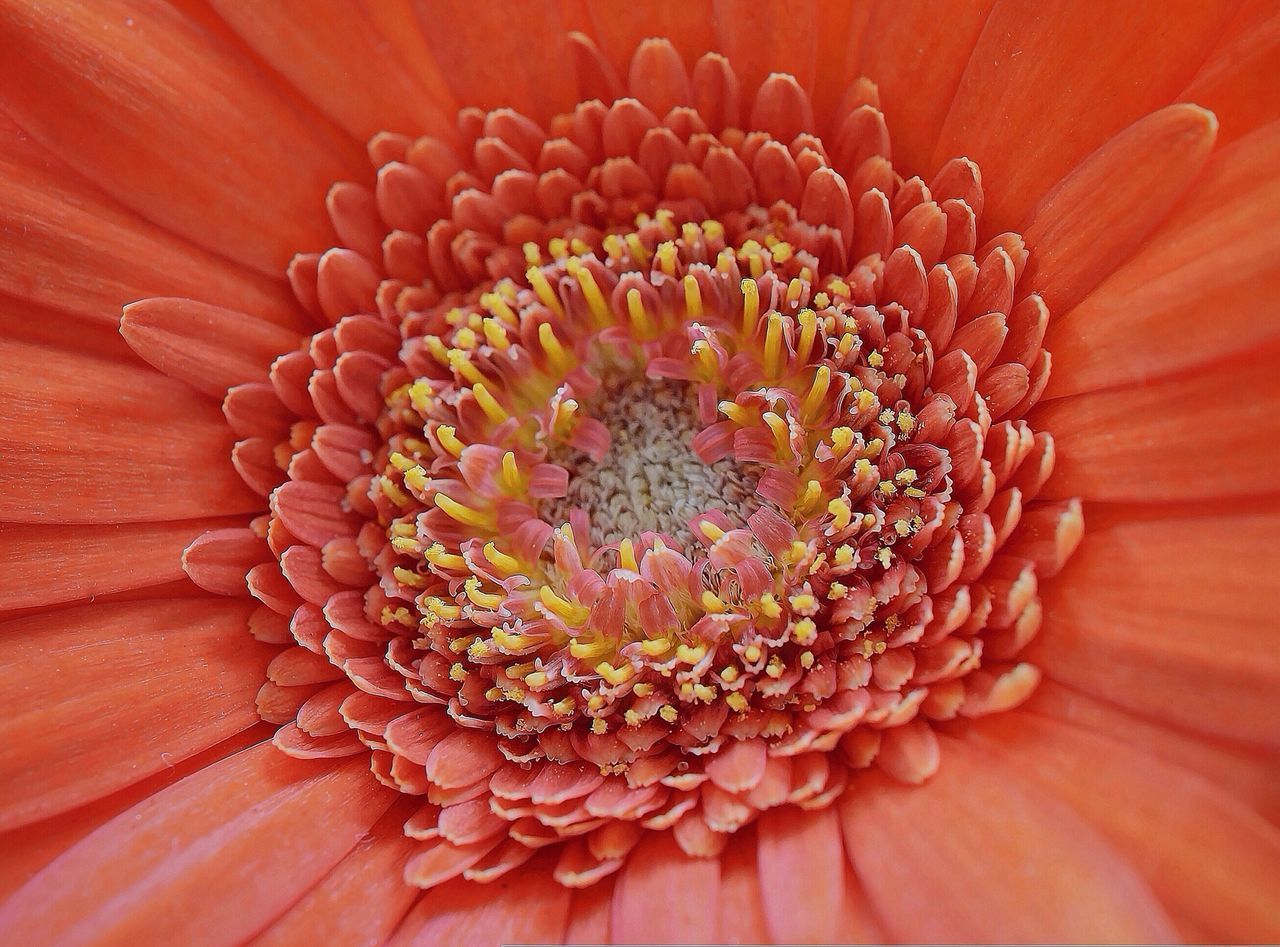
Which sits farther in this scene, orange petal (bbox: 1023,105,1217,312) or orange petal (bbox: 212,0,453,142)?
orange petal (bbox: 212,0,453,142)

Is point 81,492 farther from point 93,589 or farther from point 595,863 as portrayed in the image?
point 595,863

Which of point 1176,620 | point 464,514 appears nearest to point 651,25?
point 464,514

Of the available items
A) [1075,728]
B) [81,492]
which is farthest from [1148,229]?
[81,492]

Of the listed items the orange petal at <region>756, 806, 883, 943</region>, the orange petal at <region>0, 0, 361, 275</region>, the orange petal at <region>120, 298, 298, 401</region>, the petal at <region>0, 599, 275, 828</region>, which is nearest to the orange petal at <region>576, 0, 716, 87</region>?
the orange petal at <region>0, 0, 361, 275</region>

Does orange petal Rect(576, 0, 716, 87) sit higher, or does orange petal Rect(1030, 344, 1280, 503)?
orange petal Rect(576, 0, 716, 87)

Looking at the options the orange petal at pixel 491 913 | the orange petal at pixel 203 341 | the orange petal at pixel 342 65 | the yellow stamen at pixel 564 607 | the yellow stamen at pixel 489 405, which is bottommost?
the orange petal at pixel 491 913

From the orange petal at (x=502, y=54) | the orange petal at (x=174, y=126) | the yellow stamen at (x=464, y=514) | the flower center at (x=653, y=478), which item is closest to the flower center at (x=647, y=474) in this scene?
the flower center at (x=653, y=478)

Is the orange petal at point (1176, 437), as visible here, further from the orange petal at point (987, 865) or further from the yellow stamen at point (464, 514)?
the yellow stamen at point (464, 514)

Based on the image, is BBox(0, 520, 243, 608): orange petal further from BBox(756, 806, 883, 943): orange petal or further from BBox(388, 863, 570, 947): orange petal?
BBox(756, 806, 883, 943): orange petal
